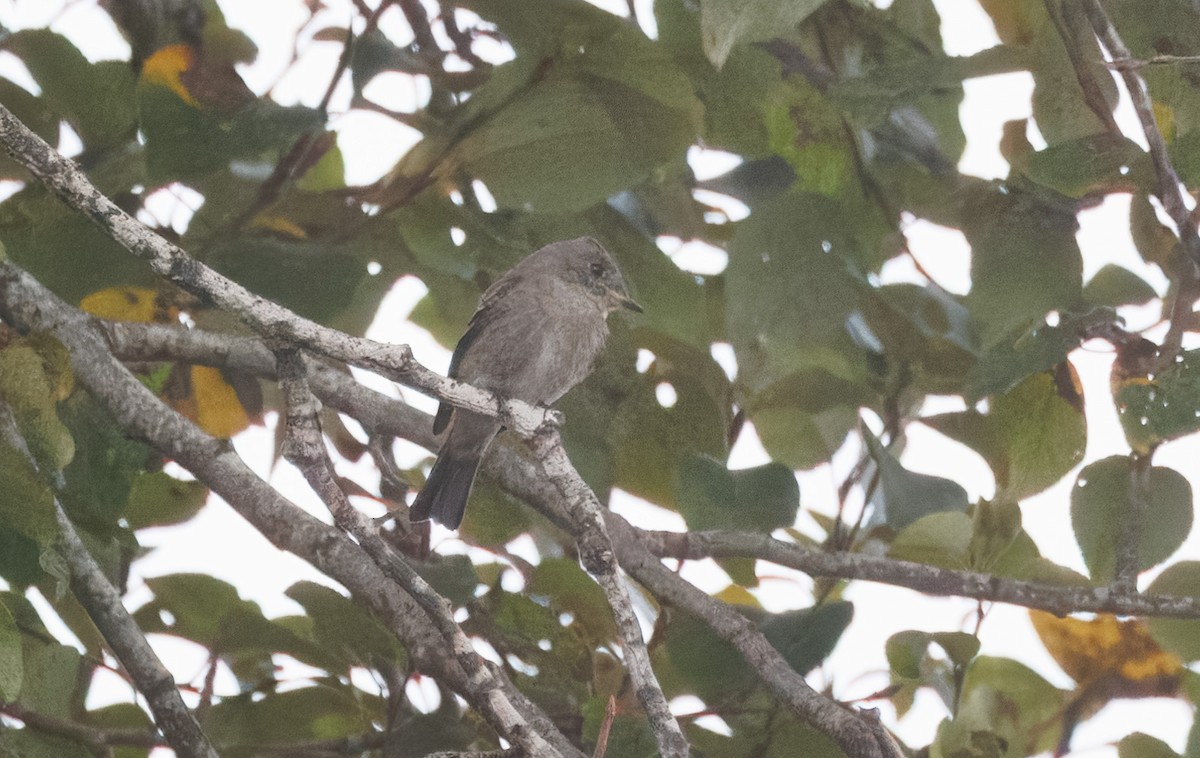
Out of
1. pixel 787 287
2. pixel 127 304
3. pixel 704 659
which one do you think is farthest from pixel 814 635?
pixel 127 304

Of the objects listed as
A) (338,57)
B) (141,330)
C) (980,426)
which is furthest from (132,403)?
(980,426)

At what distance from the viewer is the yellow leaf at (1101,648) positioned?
10.9 ft

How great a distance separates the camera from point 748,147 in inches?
147

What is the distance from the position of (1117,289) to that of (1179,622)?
793 mm

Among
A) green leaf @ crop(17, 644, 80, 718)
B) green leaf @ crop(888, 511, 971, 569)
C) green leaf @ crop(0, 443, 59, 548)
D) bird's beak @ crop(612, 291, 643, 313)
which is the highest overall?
bird's beak @ crop(612, 291, 643, 313)

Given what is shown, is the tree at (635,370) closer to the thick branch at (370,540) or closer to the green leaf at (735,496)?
the green leaf at (735,496)

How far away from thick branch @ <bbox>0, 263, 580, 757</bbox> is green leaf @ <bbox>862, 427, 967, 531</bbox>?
1019 mm

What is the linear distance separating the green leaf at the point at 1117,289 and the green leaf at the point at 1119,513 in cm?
40

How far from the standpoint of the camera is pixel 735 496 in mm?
3113

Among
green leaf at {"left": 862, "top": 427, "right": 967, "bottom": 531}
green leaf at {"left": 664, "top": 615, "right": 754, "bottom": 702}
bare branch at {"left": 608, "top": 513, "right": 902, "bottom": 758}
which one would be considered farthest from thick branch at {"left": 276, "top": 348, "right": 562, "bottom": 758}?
green leaf at {"left": 862, "top": 427, "right": 967, "bottom": 531}

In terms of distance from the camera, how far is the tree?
2865 mm

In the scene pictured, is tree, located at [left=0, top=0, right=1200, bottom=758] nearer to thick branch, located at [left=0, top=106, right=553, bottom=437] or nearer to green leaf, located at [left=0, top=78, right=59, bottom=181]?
green leaf, located at [left=0, top=78, right=59, bottom=181]

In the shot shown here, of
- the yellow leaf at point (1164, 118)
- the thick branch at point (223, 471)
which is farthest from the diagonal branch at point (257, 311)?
the yellow leaf at point (1164, 118)

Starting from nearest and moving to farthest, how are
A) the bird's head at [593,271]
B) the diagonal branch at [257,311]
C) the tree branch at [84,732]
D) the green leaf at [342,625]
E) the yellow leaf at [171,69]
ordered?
1. the diagonal branch at [257,311]
2. the tree branch at [84,732]
3. the green leaf at [342,625]
4. the yellow leaf at [171,69]
5. the bird's head at [593,271]
